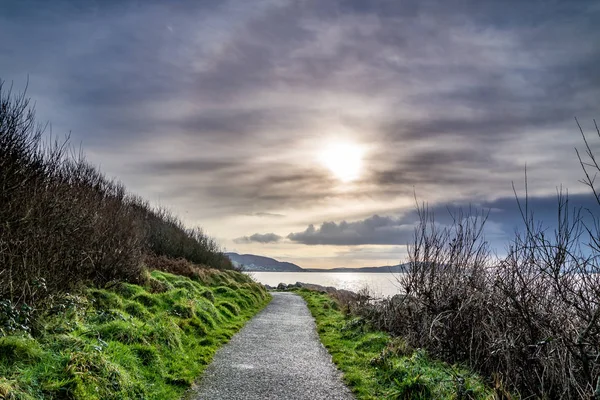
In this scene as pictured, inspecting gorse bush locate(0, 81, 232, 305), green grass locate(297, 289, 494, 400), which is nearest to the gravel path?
green grass locate(297, 289, 494, 400)

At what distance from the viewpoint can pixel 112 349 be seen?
7812 millimetres

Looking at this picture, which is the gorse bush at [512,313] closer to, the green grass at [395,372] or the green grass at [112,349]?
the green grass at [395,372]

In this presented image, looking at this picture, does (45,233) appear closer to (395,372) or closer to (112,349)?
(112,349)

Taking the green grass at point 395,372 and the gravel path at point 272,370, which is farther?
the gravel path at point 272,370

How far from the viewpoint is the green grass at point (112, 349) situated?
6000mm

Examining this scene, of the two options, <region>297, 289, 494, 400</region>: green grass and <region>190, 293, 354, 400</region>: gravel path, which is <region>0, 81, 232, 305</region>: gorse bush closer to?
<region>190, 293, 354, 400</region>: gravel path

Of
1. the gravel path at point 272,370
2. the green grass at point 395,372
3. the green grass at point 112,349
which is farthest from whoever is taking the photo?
the gravel path at point 272,370

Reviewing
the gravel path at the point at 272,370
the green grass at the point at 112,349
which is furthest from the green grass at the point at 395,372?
the green grass at the point at 112,349

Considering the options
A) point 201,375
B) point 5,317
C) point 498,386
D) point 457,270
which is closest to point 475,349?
point 457,270

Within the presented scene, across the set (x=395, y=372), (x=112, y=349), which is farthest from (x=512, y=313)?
(x=112, y=349)

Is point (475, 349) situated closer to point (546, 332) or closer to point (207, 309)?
point (546, 332)

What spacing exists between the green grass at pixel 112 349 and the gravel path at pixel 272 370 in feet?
1.50

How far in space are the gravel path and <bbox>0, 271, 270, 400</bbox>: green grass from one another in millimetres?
458

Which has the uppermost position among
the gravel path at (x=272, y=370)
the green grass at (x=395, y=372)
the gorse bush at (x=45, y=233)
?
the gorse bush at (x=45, y=233)
